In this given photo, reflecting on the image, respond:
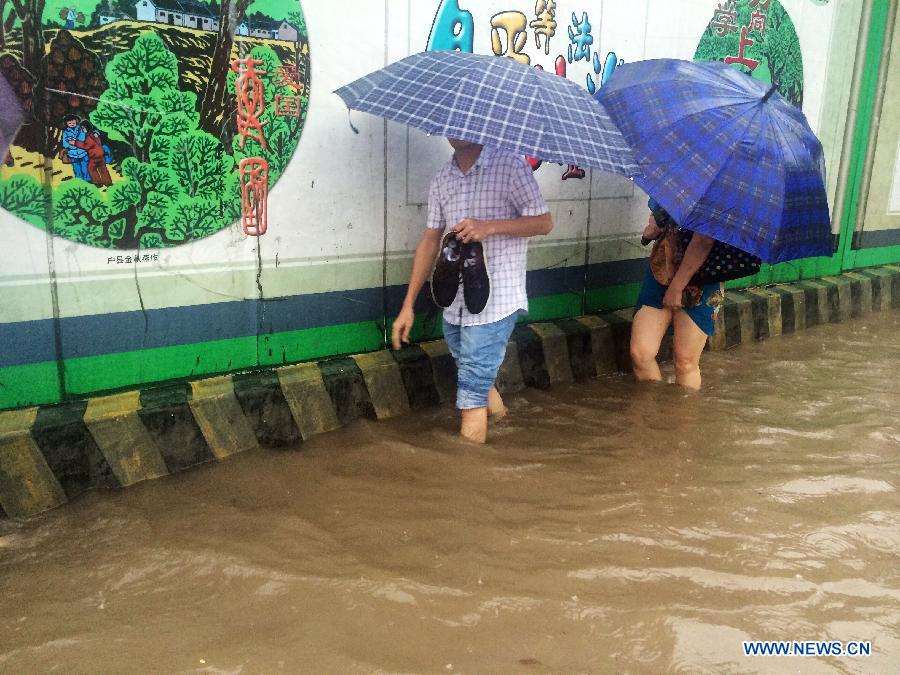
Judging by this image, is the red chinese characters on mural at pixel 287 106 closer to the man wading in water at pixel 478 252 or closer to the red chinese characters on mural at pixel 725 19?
the man wading in water at pixel 478 252

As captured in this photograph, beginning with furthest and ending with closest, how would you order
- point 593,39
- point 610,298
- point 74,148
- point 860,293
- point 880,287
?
point 880,287 < point 860,293 < point 610,298 < point 593,39 < point 74,148

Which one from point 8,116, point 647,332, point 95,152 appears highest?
point 8,116

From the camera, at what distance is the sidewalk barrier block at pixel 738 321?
6184mm

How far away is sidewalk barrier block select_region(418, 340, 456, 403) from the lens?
178 inches

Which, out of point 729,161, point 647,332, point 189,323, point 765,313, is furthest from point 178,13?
point 765,313

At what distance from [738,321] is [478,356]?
3.23 m

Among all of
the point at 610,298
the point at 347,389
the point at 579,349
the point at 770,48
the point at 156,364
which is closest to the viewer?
the point at 156,364

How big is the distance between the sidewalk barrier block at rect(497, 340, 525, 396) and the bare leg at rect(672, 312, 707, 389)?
38.5 inches

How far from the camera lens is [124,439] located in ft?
11.1

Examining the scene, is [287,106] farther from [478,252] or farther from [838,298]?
[838,298]

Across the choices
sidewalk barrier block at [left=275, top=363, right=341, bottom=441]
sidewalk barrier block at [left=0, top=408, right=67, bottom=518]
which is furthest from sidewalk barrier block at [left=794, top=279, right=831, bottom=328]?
sidewalk barrier block at [left=0, top=408, right=67, bottom=518]

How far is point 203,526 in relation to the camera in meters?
3.13

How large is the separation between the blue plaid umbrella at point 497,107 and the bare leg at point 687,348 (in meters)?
1.48

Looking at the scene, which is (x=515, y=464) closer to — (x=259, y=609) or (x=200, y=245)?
(x=259, y=609)
